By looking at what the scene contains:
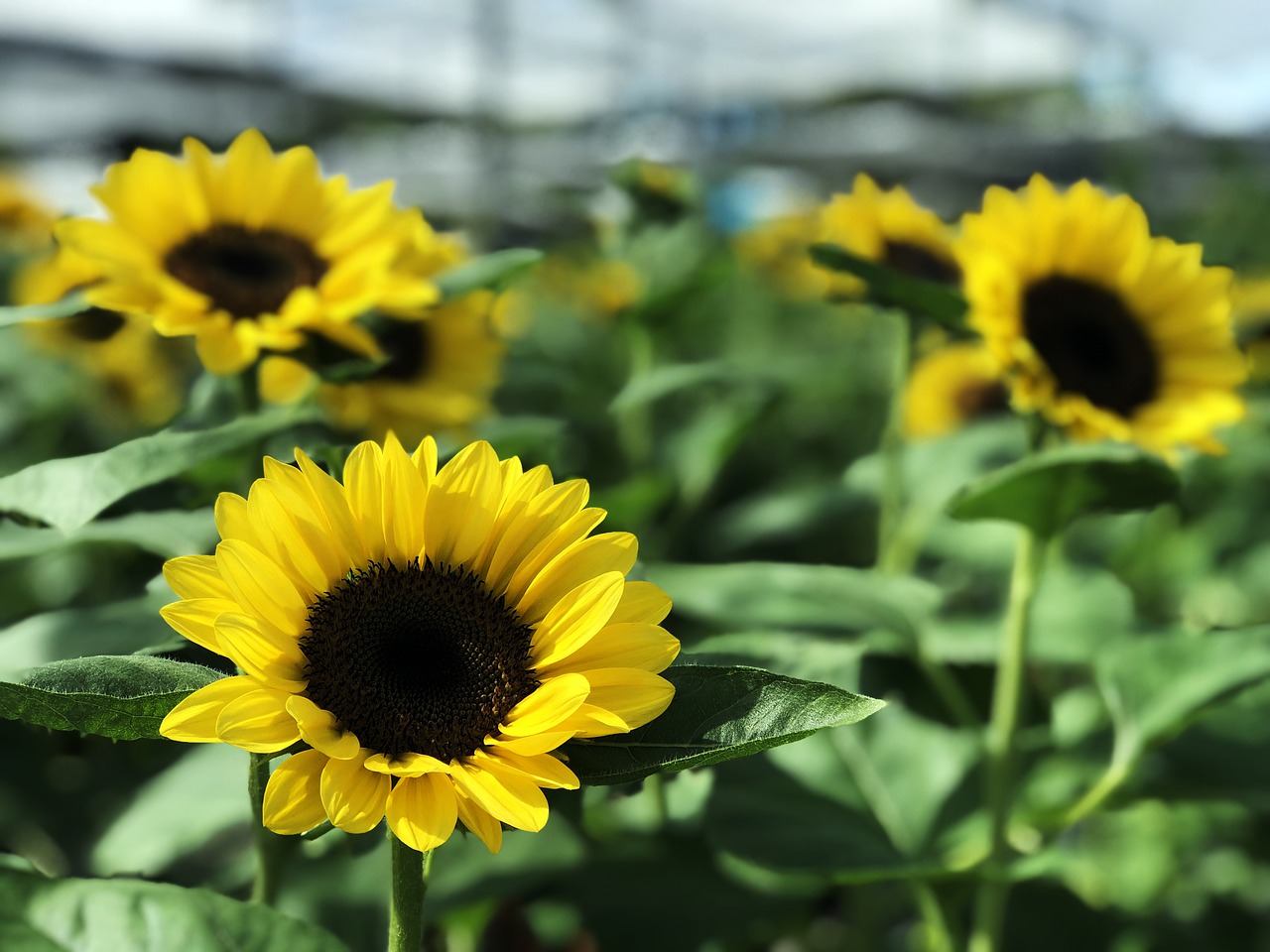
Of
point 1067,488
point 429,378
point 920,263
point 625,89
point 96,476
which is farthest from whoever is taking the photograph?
point 625,89

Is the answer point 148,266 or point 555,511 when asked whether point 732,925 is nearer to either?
point 555,511

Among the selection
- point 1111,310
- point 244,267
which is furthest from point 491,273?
point 1111,310

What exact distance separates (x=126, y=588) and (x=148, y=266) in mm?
498

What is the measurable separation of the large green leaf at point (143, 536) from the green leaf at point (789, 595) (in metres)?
0.31

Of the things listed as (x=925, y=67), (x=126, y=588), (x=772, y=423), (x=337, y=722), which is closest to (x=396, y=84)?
(x=925, y=67)

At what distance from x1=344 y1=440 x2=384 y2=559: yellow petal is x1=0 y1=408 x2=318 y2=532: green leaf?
16 cm

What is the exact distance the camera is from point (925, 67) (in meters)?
14.6

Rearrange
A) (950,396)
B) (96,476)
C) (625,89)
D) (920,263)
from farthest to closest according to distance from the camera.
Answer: (625,89)
(950,396)
(920,263)
(96,476)

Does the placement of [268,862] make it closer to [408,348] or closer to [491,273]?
[491,273]

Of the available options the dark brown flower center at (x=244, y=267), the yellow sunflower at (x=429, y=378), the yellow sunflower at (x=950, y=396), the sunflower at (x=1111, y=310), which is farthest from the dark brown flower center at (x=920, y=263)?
the dark brown flower center at (x=244, y=267)

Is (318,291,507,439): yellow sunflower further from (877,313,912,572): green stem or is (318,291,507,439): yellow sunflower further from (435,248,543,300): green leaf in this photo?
(877,313,912,572): green stem

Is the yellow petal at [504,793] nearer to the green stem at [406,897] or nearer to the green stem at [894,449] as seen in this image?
the green stem at [406,897]

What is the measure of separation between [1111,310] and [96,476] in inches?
29.2

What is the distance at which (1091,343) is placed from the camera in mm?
929
